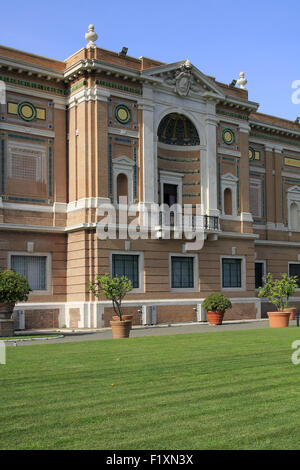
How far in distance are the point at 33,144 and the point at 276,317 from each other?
15703mm

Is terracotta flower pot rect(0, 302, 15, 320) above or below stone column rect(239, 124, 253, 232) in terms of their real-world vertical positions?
below

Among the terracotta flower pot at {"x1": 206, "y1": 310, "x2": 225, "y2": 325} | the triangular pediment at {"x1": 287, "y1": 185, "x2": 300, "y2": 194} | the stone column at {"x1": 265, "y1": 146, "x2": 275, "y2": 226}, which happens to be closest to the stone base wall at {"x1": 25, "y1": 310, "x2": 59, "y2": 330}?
the terracotta flower pot at {"x1": 206, "y1": 310, "x2": 225, "y2": 325}

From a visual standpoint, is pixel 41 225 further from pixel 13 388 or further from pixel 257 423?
pixel 257 423

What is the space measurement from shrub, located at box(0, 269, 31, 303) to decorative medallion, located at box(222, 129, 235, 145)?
1842 cm

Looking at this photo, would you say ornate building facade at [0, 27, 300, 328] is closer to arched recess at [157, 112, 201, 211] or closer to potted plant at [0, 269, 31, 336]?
arched recess at [157, 112, 201, 211]

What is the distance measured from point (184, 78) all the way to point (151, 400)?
96.7ft

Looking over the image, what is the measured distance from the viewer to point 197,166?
3738 cm

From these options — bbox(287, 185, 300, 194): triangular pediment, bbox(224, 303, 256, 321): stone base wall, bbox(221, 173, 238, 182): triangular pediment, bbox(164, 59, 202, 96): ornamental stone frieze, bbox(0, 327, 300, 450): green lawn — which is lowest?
bbox(224, 303, 256, 321): stone base wall

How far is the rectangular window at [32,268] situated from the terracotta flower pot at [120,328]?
10.3 meters

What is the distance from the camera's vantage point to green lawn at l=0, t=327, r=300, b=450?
703cm

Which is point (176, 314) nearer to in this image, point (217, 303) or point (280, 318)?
point (217, 303)

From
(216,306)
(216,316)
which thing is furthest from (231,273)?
(216,306)

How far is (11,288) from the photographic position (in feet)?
81.5

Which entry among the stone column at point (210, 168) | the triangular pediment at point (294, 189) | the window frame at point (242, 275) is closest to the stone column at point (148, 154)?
the stone column at point (210, 168)
